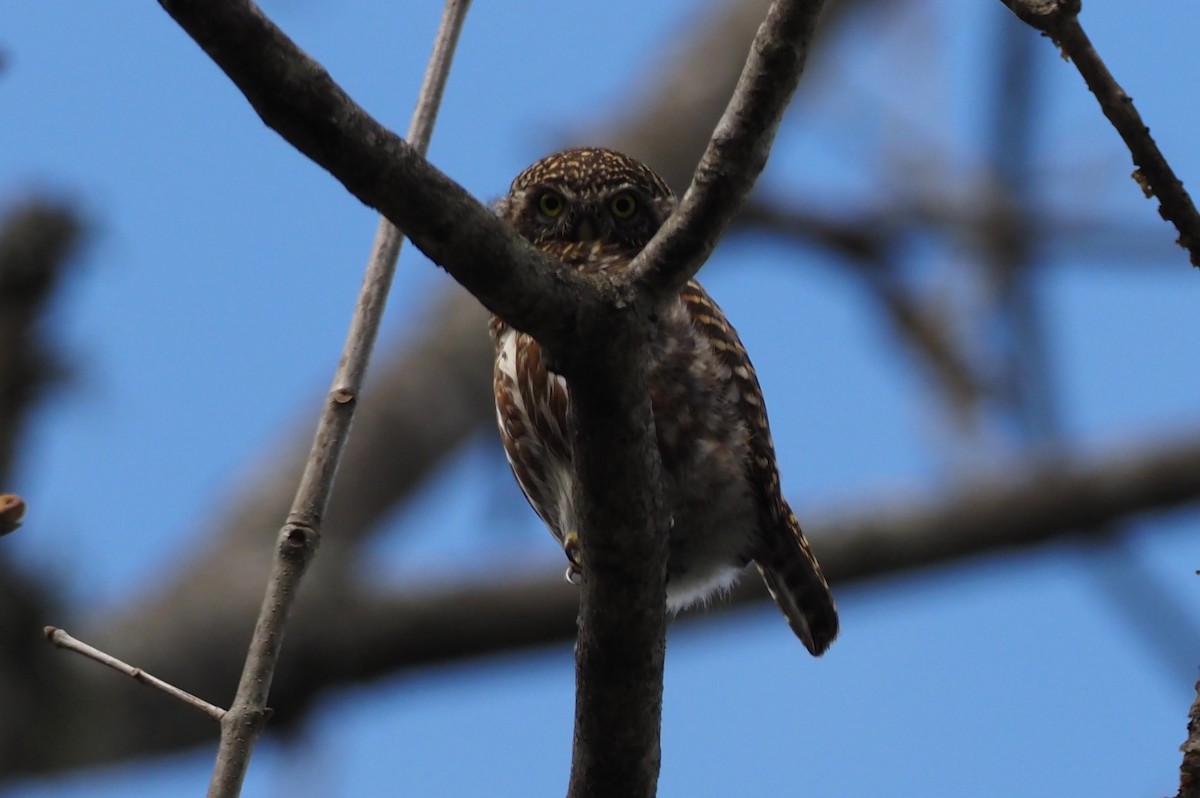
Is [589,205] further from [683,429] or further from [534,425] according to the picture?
[683,429]

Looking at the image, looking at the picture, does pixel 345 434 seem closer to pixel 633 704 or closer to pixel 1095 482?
pixel 633 704

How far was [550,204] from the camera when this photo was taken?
5.54 metres

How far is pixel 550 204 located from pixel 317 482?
99.9 inches

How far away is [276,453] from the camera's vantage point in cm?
1193

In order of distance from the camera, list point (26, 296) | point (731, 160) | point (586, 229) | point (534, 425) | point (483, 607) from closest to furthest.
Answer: point (731, 160) → point (534, 425) → point (586, 229) → point (26, 296) → point (483, 607)

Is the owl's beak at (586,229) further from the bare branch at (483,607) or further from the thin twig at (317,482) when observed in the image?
the bare branch at (483,607)

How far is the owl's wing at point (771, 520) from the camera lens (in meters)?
4.82

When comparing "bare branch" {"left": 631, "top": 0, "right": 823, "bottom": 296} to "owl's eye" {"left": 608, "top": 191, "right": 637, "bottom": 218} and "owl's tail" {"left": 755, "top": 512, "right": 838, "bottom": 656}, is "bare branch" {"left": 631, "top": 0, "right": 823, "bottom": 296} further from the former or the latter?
"owl's eye" {"left": 608, "top": 191, "right": 637, "bottom": 218}

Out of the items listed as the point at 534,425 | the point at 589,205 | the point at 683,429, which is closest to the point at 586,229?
the point at 589,205

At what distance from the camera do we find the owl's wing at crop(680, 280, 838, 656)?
4.82 m

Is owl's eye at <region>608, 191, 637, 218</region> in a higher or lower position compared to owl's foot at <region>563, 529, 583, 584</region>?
higher

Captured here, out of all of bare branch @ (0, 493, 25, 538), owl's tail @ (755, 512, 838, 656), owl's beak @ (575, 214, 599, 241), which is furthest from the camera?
owl's beak @ (575, 214, 599, 241)

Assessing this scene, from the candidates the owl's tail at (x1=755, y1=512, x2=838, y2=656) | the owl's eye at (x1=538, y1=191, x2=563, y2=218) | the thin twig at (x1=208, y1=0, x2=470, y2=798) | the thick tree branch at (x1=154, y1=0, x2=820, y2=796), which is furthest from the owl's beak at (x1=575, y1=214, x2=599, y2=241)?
the thick tree branch at (x1=154, y1=0, x2=820, y2=796)

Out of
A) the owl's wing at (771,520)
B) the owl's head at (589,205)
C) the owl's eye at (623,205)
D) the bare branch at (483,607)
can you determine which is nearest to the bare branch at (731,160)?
the owl's wing at (771,520)
